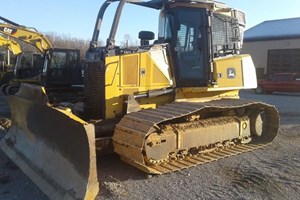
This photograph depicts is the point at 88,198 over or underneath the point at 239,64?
underneath

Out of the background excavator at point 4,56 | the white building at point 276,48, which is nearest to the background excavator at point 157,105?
the background excavator at point 4,56

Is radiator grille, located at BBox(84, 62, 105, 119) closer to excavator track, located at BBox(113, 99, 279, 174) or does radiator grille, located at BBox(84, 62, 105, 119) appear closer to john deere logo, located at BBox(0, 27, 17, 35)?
excavator track, located at BBox(113, 99, 279, 174)

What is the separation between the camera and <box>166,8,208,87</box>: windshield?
7090 millimetres

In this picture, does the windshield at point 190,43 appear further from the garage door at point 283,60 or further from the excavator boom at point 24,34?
the garage door at point 283,60

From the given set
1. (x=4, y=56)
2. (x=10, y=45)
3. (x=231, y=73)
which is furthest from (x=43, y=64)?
(x=4, y=56)

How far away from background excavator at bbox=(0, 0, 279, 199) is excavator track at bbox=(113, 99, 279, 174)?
0.06 ft

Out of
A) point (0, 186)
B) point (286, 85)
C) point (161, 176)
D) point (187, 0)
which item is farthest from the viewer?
point (286, 85)

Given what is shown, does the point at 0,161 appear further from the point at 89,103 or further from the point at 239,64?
the point at 239,64

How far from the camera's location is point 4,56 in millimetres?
23641

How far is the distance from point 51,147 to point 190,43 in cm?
324

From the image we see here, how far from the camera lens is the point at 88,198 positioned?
4.66m

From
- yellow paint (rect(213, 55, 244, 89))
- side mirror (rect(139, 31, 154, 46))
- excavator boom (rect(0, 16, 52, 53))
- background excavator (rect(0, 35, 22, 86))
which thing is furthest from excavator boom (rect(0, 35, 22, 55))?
yellow paint (rect(213, 55, 244, 89))

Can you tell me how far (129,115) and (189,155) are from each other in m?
1.45

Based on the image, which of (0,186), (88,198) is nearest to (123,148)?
(88,198)
